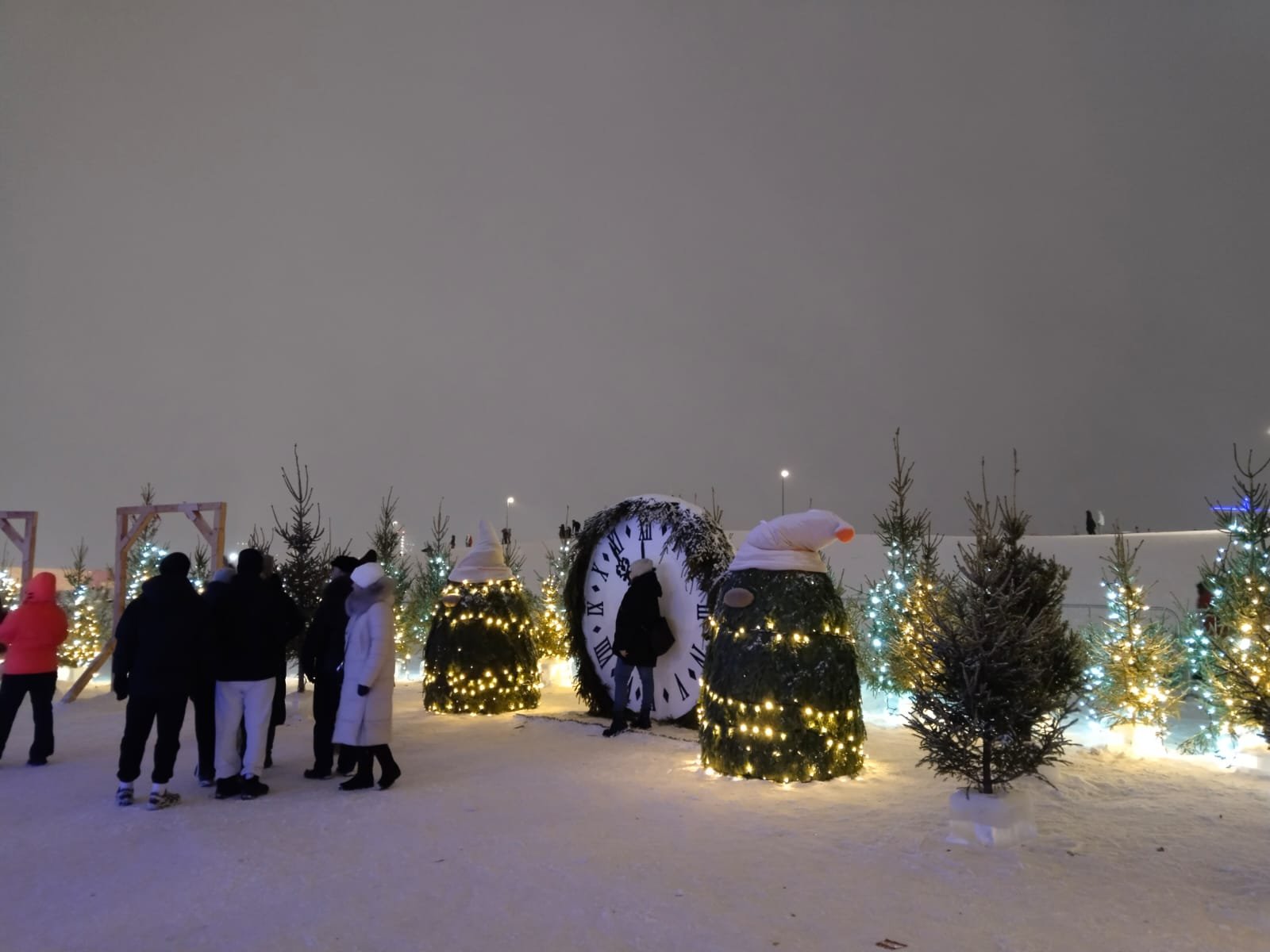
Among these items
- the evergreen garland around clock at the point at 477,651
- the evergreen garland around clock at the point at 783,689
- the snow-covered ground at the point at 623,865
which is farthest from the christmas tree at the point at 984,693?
the evergreen garland around clock at the point at 477,651

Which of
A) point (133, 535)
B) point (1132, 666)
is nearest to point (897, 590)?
point (1132, 666)

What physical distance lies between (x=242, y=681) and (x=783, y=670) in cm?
450

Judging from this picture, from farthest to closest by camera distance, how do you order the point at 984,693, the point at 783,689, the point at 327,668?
the point at 327,668 → the point at 783,689 → the point at 984,693

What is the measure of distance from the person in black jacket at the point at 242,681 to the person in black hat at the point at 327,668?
2.32 ft

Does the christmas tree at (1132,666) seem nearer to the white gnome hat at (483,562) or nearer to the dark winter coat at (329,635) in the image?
the white gnome hat at (483,562)

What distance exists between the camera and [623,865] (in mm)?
5086

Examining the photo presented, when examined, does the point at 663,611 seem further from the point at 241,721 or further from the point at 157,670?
the point at 157,670

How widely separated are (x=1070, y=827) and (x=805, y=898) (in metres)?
2.61

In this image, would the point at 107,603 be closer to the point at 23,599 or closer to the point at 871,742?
the point at 23,599

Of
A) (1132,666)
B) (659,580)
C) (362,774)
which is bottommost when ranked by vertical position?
(362,774)

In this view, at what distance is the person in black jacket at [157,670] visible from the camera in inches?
256

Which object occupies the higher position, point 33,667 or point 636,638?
point 636,638

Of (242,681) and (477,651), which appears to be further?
(477,651)

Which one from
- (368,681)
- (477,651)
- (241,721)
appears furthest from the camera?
(477,651)
